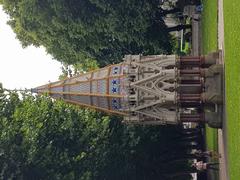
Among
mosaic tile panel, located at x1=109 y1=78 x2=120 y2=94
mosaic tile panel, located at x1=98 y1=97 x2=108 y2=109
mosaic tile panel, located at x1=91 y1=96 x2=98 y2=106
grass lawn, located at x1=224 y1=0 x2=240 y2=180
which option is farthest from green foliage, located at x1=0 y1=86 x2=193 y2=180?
grass lawn, located at x1=224 y1=0 x2=240 y2=180

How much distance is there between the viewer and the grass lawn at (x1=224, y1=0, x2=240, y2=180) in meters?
24.9

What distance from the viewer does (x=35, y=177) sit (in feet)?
113

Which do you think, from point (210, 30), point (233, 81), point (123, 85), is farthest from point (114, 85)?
point (210, 30)

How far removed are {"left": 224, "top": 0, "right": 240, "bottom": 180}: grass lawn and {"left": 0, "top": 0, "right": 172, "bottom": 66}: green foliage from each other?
19.5m

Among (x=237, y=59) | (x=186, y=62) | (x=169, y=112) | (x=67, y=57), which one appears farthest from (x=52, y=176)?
(x=67, y=57)

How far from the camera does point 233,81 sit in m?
26.0

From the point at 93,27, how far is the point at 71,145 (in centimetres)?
1400

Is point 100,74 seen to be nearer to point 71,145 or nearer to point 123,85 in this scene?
point 123,85

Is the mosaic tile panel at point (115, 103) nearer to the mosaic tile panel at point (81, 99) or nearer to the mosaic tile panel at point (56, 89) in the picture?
the mosaic tile panel at point (81, 99)

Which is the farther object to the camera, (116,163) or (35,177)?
(116,163)

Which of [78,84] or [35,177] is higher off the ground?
[78,84]

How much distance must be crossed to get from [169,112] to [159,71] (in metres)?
2.32

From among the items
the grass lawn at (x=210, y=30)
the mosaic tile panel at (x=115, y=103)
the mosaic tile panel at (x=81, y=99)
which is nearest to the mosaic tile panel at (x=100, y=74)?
the mosaic tile panel at (x=81, y=99)

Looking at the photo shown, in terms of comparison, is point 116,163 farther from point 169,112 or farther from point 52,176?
point 169,112
